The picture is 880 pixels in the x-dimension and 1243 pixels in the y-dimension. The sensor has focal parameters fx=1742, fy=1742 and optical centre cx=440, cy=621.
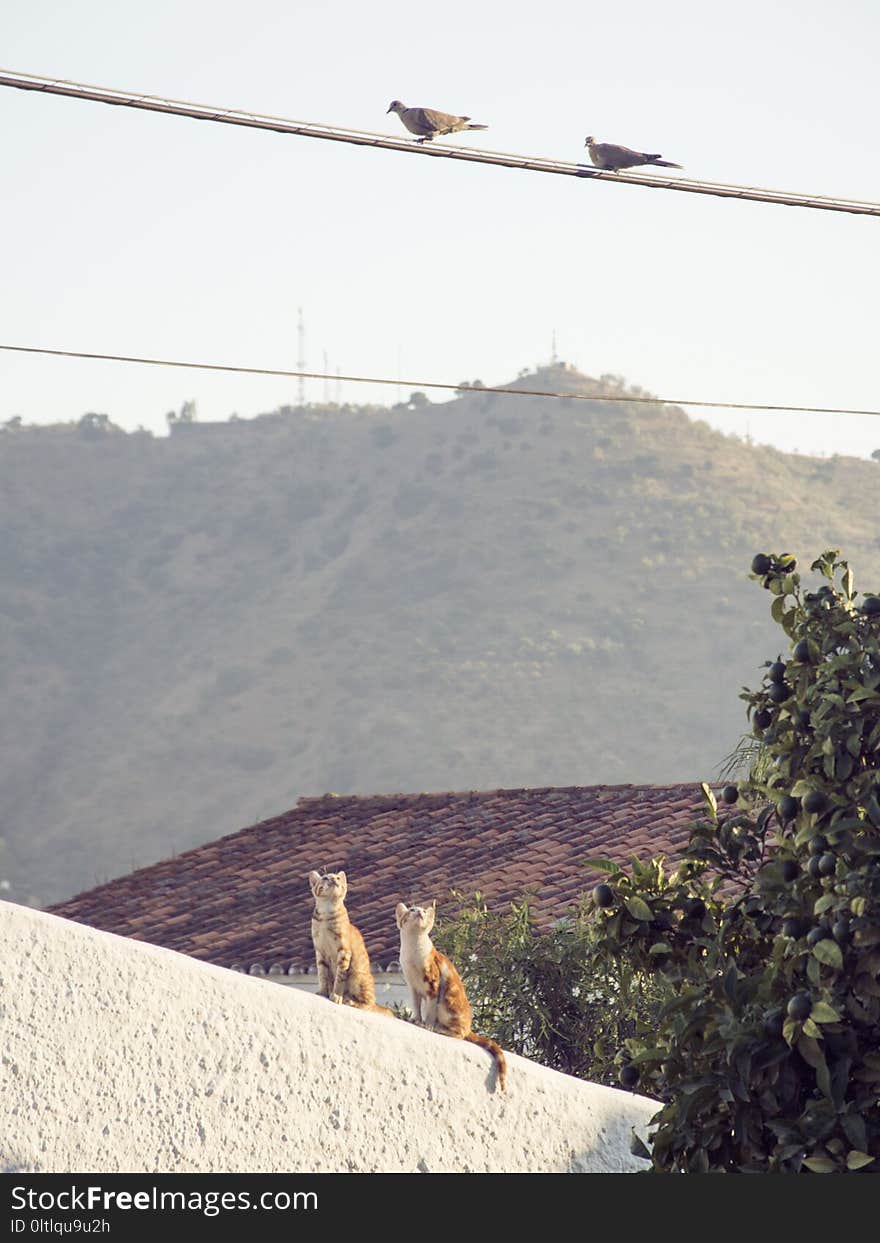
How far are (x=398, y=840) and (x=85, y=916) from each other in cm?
384

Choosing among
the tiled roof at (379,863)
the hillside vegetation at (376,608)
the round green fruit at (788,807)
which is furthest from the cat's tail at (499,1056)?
the hillside vegetation at (376,608)

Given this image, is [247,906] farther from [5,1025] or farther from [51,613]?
[51,613]

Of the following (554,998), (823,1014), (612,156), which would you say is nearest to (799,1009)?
(823,1014)

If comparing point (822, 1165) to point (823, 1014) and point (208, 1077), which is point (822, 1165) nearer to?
point (823, 1014)

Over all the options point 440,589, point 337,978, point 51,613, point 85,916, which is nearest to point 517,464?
point 440,589

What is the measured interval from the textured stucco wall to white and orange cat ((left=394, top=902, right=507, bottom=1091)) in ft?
2.46

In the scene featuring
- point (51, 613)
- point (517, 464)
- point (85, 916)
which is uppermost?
point (517, 464)

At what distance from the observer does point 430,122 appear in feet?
32.0

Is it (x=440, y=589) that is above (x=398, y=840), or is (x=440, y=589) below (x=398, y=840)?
above

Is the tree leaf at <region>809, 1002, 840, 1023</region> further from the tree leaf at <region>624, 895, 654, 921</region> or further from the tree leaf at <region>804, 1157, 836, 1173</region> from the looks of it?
the tree leaf at <region>624, 895, 654, 921</region>

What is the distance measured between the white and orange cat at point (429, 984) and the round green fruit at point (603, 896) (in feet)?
7.40

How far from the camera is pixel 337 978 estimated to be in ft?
28.2

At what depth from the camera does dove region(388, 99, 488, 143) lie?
31.7 feet

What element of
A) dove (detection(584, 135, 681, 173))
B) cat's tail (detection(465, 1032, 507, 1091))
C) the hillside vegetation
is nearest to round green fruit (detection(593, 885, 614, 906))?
cat's tail (detection(465, 1032, 507, 1091))
